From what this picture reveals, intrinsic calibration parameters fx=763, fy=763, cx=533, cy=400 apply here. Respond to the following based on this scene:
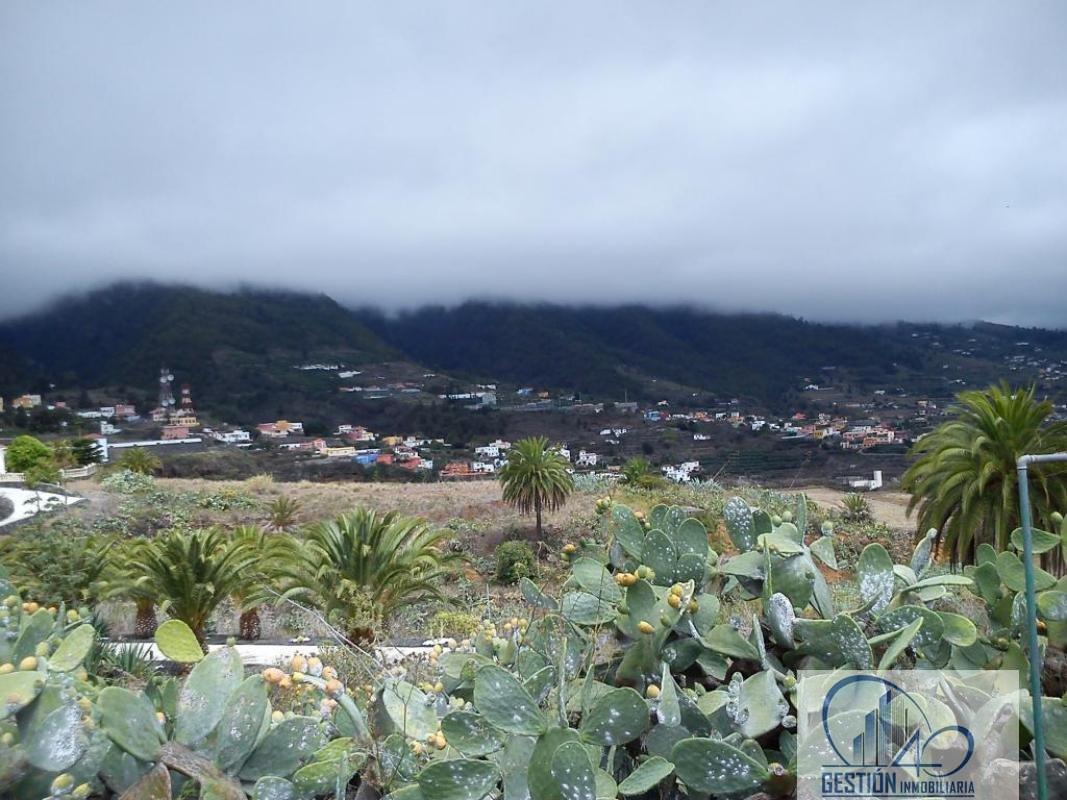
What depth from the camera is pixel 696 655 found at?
6.59 ft

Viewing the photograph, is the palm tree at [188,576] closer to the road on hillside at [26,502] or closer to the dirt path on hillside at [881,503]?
the road on hillside at [26,502]

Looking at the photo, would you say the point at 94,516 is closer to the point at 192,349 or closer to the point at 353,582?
the point at 353,582

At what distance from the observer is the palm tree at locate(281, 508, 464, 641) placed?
29.9 feet

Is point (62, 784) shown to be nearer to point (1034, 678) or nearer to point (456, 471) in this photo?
point (1034, 678)

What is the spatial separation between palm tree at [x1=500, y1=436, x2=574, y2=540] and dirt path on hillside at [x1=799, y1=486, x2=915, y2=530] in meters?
8.47

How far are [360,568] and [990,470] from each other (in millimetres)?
8002

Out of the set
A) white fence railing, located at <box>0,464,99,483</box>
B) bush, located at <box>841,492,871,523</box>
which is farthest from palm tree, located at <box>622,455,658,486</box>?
white fence railing, located at <box>0,464,99,483</box>

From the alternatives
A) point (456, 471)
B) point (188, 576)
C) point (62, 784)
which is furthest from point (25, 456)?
point (62, 784)

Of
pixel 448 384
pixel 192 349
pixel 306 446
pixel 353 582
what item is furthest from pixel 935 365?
pixel 192 349

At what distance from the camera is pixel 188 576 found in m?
9.22

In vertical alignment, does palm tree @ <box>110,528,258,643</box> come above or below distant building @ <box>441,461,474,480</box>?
above

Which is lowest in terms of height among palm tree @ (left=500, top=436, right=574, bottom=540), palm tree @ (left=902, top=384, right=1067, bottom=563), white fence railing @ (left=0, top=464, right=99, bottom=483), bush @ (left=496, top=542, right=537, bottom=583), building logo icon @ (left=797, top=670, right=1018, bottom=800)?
bush @ (left=496, top=542, right=537, bottom=583)

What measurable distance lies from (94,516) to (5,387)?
66143 millimetres

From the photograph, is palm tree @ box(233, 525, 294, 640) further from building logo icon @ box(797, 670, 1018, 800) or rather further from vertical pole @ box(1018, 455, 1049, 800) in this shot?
vertical pole @ box(1018, 455, 1049, 800)
